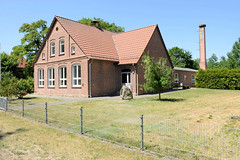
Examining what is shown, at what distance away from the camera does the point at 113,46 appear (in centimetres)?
2539

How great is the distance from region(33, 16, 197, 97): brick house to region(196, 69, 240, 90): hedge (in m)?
8.33

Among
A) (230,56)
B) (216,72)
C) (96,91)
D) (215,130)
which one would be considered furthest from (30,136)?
(230,56)

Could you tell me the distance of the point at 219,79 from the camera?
28.3m

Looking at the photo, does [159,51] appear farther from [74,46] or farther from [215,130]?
[215,130]

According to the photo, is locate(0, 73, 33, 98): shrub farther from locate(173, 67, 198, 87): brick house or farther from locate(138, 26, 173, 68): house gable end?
locate(173, 67, 198, 87): brick house

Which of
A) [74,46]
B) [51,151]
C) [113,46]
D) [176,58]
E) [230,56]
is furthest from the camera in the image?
[176,58]

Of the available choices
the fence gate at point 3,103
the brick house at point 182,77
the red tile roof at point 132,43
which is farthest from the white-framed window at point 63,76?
the brick house at point 182,77

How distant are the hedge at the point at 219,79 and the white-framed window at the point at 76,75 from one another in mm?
19725

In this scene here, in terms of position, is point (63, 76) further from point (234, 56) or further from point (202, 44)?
point (234, 56)

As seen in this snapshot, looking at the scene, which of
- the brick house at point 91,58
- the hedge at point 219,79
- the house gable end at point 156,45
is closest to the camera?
the brick house at point 91,58

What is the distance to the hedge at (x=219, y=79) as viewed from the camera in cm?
2714

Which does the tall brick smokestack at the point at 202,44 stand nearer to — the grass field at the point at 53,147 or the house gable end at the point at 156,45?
the house gable end at the point at 156,45

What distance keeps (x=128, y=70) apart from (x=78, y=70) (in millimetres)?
5812

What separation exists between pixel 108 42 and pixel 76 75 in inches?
263
